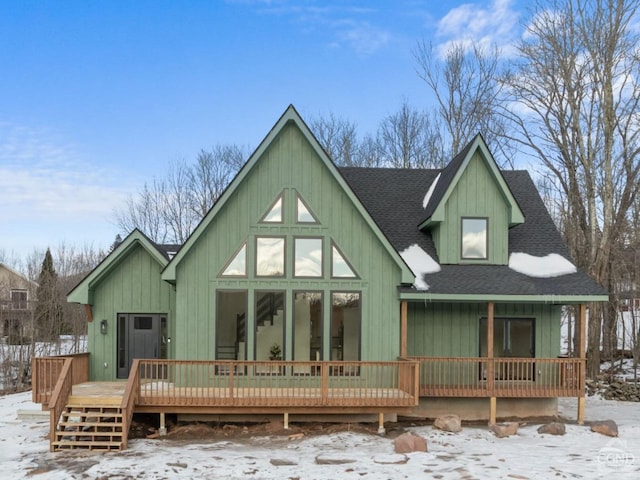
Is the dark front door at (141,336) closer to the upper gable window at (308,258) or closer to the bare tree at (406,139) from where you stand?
the upper gable window at (308,258)

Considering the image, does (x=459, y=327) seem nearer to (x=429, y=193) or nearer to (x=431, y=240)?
(x=431, y=240)

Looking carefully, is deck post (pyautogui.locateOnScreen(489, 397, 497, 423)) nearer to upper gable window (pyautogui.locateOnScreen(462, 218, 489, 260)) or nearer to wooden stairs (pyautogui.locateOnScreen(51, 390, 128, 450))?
upper gable window (pyautogui.locateOnScreen(462, 218, 489, 260))

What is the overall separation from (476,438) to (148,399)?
730 cm

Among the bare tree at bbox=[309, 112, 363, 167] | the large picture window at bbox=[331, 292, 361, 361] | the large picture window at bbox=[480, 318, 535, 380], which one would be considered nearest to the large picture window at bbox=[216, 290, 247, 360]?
the large picture window at bbox=[331, 292, 361, 361]

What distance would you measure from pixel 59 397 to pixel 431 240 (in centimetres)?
1025

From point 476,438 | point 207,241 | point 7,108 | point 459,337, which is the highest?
point 7,108

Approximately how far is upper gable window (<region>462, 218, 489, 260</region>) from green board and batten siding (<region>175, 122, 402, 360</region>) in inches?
105

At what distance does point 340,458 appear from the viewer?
10242 mm

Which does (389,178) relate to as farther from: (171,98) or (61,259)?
(61,259)

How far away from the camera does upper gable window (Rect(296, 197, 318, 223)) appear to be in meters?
13.5

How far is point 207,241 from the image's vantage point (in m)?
13.2

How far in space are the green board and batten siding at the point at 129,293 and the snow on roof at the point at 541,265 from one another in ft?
31.6

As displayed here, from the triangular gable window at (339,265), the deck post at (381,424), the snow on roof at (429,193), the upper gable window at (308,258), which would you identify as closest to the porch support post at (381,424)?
the deck post at (381,424)

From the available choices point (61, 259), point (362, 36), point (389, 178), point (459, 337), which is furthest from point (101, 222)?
point (459, 337)
